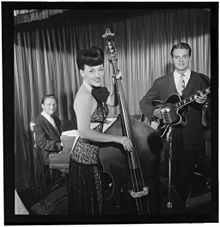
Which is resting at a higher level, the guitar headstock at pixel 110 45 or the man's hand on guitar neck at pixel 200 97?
the guitar headstock at pixel 110 45

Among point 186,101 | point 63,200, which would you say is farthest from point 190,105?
point 63,200

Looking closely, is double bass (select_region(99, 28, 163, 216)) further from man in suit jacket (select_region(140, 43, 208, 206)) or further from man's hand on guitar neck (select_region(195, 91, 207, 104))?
man's hand on guitar neck (select_region(195, 91, 207, 104))

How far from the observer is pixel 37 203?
6.23 feet

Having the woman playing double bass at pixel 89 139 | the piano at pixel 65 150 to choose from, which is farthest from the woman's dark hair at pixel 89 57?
the piano at pixel 65 150

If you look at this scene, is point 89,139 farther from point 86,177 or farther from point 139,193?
point 139,193

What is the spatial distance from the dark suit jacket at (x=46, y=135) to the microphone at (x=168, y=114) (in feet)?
1.56

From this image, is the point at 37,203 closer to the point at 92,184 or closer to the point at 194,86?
the point at 92,184

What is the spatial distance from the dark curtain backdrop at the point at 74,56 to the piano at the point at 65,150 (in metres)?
0.04

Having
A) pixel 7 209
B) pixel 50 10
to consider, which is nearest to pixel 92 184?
pixel 7 209

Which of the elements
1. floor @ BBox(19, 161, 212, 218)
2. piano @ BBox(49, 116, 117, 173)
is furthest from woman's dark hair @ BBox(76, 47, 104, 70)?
floor @ BBox(19, 161, 212, 218)

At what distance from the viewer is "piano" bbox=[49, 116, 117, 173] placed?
1873mm

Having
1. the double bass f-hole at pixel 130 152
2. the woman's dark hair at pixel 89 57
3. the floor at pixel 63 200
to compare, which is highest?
the woman's dark hair at pixel 89 57

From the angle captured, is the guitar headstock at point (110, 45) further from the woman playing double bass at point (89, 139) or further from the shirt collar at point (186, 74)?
the shirt collar at point (186, 74)

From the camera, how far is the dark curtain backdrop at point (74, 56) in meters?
1.88
